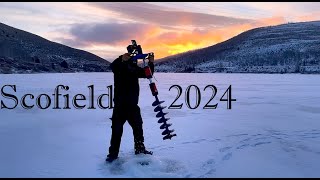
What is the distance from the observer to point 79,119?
1111 cm

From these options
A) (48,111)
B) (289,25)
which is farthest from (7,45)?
(48,111)

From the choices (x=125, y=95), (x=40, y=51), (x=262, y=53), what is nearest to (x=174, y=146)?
(x=125, y=95)

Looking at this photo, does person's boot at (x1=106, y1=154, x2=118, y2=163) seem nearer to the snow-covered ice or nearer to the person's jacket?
the snow-covered ice

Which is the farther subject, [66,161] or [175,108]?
[175,108]

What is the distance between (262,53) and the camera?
446ft

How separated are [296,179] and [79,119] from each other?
7.27 m

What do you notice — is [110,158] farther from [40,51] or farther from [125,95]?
[40,51]

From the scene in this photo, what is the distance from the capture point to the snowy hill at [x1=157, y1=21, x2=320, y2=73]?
394ft

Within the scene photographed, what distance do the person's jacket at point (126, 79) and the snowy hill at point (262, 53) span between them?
106 m

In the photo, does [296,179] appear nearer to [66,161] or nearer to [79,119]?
[66,161]

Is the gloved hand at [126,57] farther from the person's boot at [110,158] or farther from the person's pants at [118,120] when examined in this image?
the person's boot at [110,158]

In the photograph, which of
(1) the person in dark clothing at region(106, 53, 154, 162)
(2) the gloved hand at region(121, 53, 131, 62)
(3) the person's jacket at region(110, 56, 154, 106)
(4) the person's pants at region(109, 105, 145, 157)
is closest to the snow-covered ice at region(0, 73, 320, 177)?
(4) the person's pants at region(109, 105, 145, 157)

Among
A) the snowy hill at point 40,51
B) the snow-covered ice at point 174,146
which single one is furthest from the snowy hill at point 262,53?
the snow-covered ice at point 174,146

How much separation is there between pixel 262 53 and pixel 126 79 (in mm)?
135713
